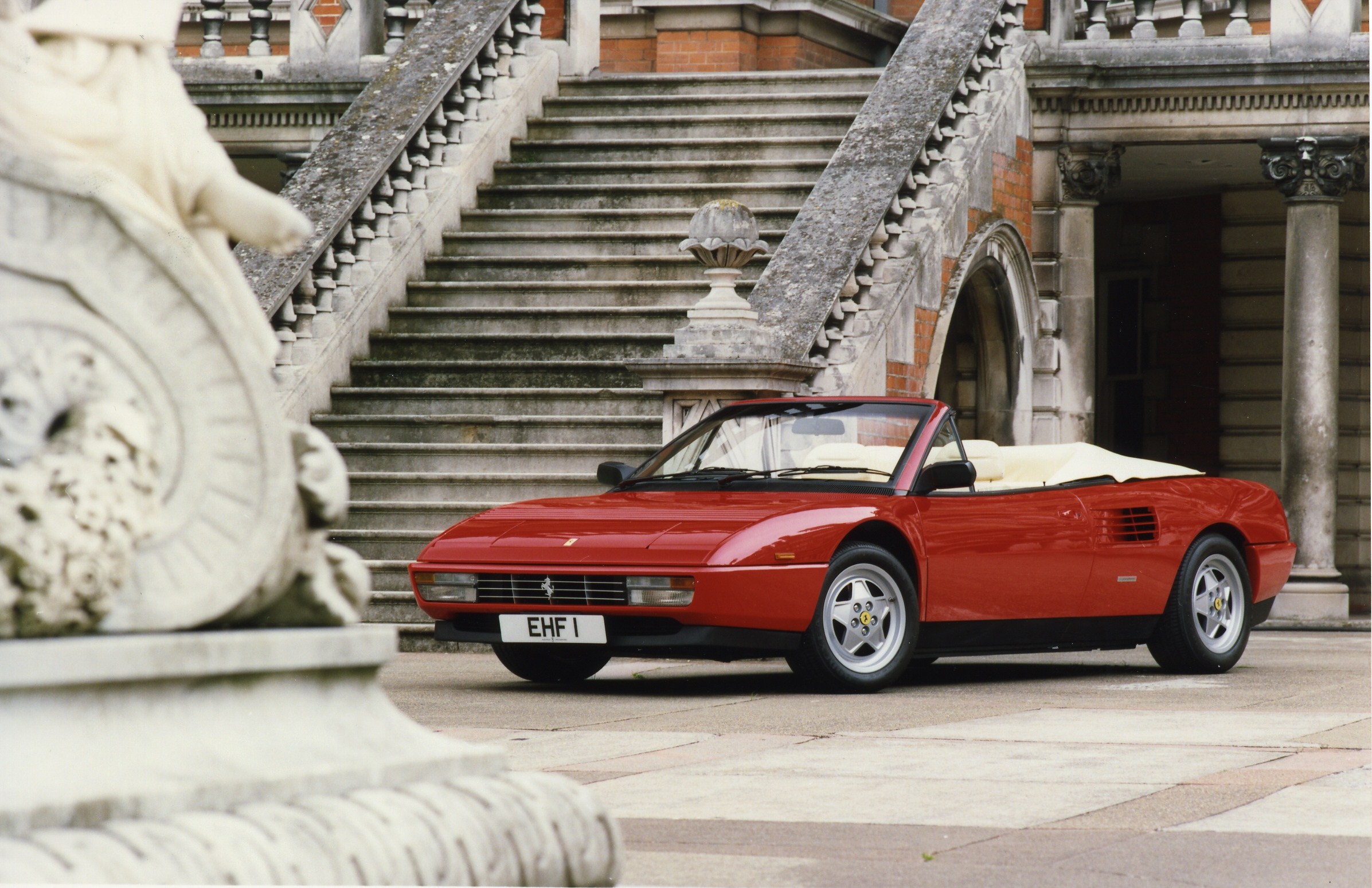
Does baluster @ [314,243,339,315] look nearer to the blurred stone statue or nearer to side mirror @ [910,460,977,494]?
side mirror @ [910,460,977,494]

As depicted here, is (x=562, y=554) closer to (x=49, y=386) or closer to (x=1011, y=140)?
(x=49, y=386)

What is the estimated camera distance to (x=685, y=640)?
30.9 feet

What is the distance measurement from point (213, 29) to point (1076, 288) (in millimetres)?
7647

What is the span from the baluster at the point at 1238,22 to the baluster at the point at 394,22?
265 inches

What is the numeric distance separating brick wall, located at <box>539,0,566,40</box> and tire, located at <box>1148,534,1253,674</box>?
39.7 ft

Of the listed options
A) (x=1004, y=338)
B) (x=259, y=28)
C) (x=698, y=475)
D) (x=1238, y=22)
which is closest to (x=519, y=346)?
(x=1004, y=338)

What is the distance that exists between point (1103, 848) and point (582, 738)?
9.46 feet

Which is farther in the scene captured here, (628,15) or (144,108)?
(628,15)

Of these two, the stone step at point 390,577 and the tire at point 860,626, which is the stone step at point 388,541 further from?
the tire at point 860,626

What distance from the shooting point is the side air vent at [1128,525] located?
1089 cm

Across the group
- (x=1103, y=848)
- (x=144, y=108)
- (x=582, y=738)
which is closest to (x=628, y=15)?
(x=582, y=738)

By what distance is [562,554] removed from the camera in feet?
31.5

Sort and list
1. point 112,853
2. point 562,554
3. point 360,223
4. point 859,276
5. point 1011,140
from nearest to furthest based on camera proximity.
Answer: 1. point 112,853
2. point 562,554
3. point 859,276
4. point 360,223
5. point 1011,140

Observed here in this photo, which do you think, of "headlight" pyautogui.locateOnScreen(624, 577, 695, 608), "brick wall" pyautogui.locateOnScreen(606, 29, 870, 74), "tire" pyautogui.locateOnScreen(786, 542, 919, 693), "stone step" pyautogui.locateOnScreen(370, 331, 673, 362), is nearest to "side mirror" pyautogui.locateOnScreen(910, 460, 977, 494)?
"tire" pyautogui.locateOnScreen(786, 542, 919, 693)
